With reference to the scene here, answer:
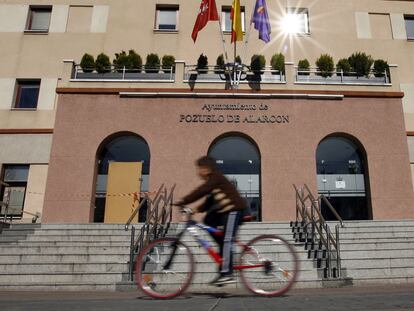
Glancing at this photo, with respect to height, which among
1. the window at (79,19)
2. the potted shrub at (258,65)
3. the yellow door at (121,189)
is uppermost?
the window at (79,19)

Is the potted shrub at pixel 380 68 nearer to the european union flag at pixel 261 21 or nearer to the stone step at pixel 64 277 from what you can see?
the european union flag at pixel 261 21

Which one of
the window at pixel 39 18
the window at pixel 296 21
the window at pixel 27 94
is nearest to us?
the window at pixel 27 94

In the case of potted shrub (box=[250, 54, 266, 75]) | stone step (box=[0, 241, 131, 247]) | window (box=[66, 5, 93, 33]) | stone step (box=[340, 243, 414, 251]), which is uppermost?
window (box=[66, 5, 93, 33])

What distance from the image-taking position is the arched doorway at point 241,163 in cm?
1614

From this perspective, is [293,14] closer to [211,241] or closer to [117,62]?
[117,62]

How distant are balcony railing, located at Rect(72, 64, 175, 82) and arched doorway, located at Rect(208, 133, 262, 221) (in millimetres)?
3585

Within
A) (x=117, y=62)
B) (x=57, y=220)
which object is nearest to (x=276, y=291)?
(x=57, y=220)

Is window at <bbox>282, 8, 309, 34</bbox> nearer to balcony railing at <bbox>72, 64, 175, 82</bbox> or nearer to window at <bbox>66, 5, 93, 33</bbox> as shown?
balcony railing at <bbox>72, 64, 175, 82</bbox>

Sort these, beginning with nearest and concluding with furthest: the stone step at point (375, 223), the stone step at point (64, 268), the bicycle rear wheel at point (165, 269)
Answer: the bicycle rear wheel at point (165, 269) < the stone step at point (64, 268) < the stone step at point (375, 223)

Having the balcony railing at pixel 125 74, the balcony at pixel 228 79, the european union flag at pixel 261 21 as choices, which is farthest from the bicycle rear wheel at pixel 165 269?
the european union flag at pixel 261 21

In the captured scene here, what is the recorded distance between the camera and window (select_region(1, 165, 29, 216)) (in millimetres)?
17547

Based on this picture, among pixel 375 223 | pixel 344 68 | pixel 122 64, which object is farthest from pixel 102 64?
pixel 375 223

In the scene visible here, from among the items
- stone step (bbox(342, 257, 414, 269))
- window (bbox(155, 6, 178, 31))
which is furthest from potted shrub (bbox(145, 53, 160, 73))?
stone step (bbox(342, 257, 414, 269))

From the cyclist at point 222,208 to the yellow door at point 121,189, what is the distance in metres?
10.7
